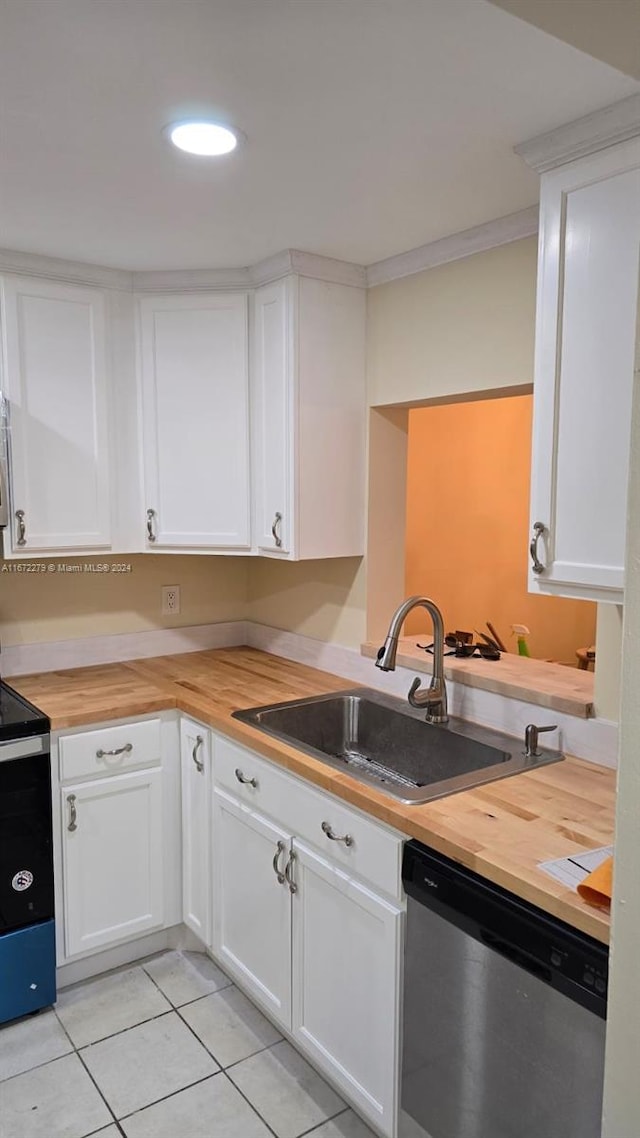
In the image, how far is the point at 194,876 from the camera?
244cm

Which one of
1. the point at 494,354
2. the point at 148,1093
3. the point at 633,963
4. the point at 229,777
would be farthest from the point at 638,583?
the point at 148,1093

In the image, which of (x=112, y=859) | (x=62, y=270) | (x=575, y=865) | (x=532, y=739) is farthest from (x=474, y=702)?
(x=62, y=270)

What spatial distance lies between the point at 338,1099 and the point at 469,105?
2273 mm

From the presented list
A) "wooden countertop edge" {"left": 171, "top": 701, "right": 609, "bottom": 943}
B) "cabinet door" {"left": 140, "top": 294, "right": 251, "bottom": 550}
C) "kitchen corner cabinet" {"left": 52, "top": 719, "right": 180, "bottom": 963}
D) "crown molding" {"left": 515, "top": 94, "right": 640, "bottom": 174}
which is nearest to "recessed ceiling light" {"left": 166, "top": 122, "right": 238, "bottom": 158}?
"crown molding" {"left": 515, "top": 94, "right": 640, "bottom": 174}

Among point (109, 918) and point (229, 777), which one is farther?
point (109, 918)

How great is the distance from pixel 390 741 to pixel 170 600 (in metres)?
1.15

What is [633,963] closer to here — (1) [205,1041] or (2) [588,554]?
(2) [588,554]

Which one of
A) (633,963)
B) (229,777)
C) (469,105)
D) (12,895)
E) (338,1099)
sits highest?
(469,105)

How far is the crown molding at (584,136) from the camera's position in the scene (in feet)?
4.60

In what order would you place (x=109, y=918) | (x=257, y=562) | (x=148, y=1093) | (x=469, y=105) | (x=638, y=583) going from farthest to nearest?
(x=257, y=562) < (x=109, y=918) < (x=148, y=1093) < (x=469, y=105) < (x=638, y=583)

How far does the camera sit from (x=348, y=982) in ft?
5.82

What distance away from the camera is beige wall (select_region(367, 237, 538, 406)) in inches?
78.8

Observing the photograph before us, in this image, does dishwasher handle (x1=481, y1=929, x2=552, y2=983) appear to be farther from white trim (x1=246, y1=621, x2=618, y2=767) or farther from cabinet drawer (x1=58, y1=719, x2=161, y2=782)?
cabinet drawer (x1=58, y1=719, x2=161, y2=782)

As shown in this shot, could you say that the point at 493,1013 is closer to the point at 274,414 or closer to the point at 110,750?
the point at 110,750
